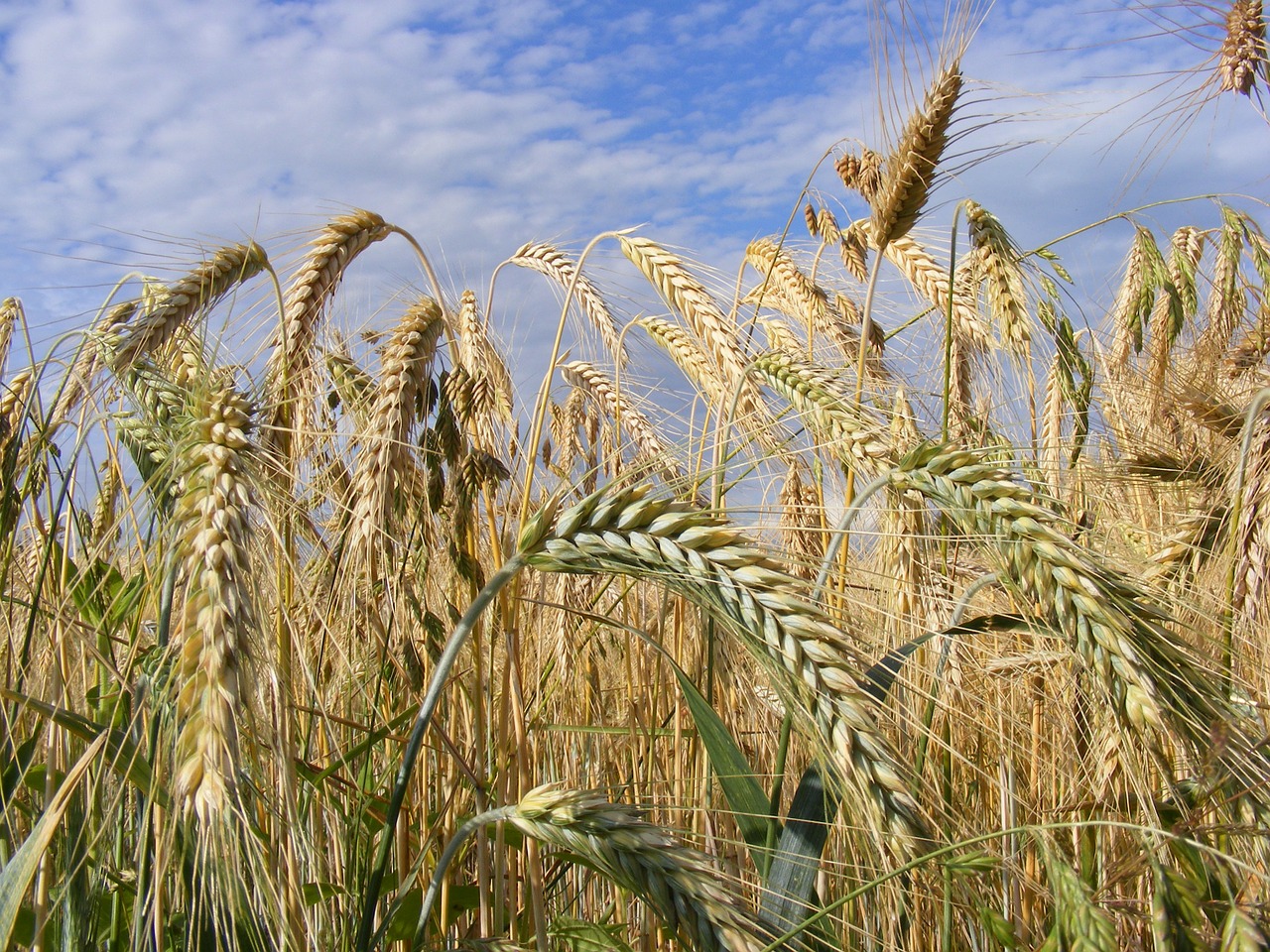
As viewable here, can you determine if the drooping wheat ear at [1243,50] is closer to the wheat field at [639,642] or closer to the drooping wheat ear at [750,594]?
the wheat field at [639,642]

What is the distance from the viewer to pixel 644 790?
8.46ft

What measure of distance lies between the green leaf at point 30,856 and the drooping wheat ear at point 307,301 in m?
0.67

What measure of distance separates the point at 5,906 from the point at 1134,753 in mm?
1535

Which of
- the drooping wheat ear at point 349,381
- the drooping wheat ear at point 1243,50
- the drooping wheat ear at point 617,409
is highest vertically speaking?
the drooping wheat ear at point 1243,50

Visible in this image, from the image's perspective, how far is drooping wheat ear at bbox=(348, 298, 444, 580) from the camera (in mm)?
1639

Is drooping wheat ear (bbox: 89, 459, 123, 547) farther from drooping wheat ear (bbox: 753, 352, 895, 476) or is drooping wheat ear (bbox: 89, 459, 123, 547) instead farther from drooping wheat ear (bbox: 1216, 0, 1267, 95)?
drooping wheat ear (bbox: 1216, 0, 1267, 95)

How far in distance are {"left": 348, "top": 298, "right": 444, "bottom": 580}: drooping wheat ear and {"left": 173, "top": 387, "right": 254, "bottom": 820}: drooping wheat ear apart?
0.27m

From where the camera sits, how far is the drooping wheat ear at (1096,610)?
4.19ft

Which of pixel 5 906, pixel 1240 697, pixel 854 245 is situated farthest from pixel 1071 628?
pixel 854 245

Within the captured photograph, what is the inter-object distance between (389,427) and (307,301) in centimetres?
42

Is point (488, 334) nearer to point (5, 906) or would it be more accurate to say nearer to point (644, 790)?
point (644, 790)

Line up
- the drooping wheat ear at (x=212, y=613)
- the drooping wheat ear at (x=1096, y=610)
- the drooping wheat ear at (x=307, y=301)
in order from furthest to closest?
the drooping wheat ear at (x=307, y=301) < the drooping wheat ear at (x=1096, y=610) < the drooping wheat ear at (x=212, y=613)

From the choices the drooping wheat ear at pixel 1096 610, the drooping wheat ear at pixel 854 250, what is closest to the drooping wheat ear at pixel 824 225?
the drooping wheat ear at pixel 854 250

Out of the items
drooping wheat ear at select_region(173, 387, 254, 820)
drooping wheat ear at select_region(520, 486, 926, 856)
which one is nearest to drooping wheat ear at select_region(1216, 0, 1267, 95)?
drooping wheat ear at select_region(520, 486, 926, 856)
